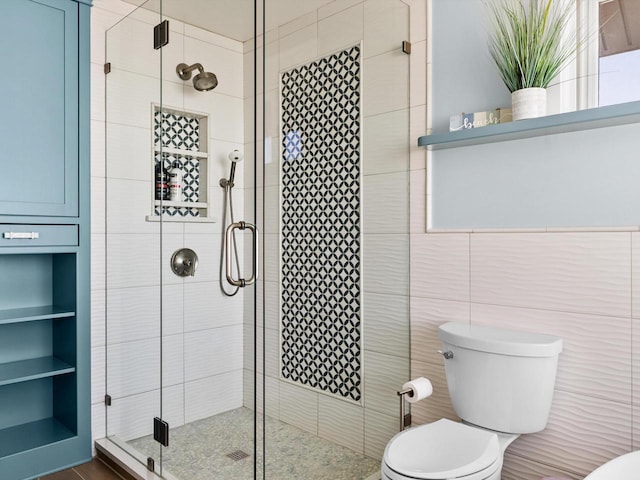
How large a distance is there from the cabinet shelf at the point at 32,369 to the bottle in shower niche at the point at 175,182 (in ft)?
3.50

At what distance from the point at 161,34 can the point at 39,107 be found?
2.32 feet

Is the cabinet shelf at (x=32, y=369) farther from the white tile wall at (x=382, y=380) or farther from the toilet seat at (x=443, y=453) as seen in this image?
the toilet seat at (x=443, y=453)

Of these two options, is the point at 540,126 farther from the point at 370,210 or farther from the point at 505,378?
the point at 505,378

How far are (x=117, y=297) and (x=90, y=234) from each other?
352 mm

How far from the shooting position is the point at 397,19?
205 cm

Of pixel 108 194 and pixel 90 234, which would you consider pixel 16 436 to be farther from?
pixel 108 194

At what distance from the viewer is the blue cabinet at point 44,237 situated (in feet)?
7.14

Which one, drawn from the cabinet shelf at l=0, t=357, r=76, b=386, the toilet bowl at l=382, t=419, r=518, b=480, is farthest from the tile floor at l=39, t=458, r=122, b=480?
the toilet bowl at l=382, t=419, r=518, b=480

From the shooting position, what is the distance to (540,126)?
1.67 meters

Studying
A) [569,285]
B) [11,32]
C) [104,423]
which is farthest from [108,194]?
[569,285]

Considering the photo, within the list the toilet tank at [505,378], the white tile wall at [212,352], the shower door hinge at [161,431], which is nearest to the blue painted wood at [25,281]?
the shower door hinge at [161,431]

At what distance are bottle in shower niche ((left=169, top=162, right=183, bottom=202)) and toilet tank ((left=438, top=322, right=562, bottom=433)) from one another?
3.91 feet

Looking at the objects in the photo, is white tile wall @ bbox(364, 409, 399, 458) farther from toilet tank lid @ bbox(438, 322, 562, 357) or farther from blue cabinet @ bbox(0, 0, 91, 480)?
blue cabinet @ bbox(0, 0, 91, 480)

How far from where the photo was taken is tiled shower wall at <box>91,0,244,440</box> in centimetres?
175
